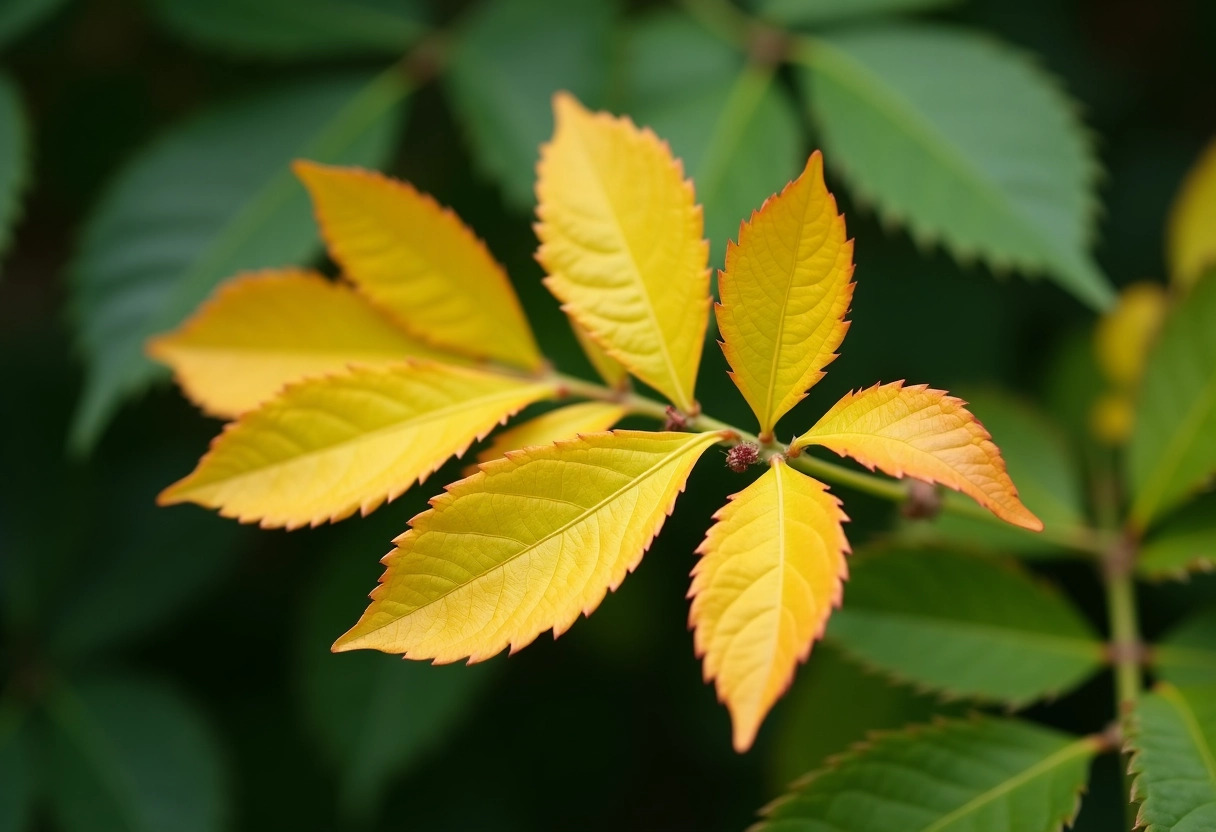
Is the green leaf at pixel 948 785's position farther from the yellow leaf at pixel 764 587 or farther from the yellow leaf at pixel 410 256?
the yellow leaf at pixel 410 256

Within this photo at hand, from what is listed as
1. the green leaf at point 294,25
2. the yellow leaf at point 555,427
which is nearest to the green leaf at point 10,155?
the green leaf at point 294,25

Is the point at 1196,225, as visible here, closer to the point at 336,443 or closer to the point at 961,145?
the point at 961,145

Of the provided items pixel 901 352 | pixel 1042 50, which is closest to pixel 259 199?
pixel 901 352

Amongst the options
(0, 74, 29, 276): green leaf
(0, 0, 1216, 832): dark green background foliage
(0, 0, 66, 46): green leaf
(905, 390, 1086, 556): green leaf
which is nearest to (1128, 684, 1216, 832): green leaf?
(0, 0, 1216, 832): dark green background foliage

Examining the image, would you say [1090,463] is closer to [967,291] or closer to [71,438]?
[967,291]

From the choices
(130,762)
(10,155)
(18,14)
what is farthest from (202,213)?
(130,762)

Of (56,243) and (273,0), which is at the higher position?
(273,0)
